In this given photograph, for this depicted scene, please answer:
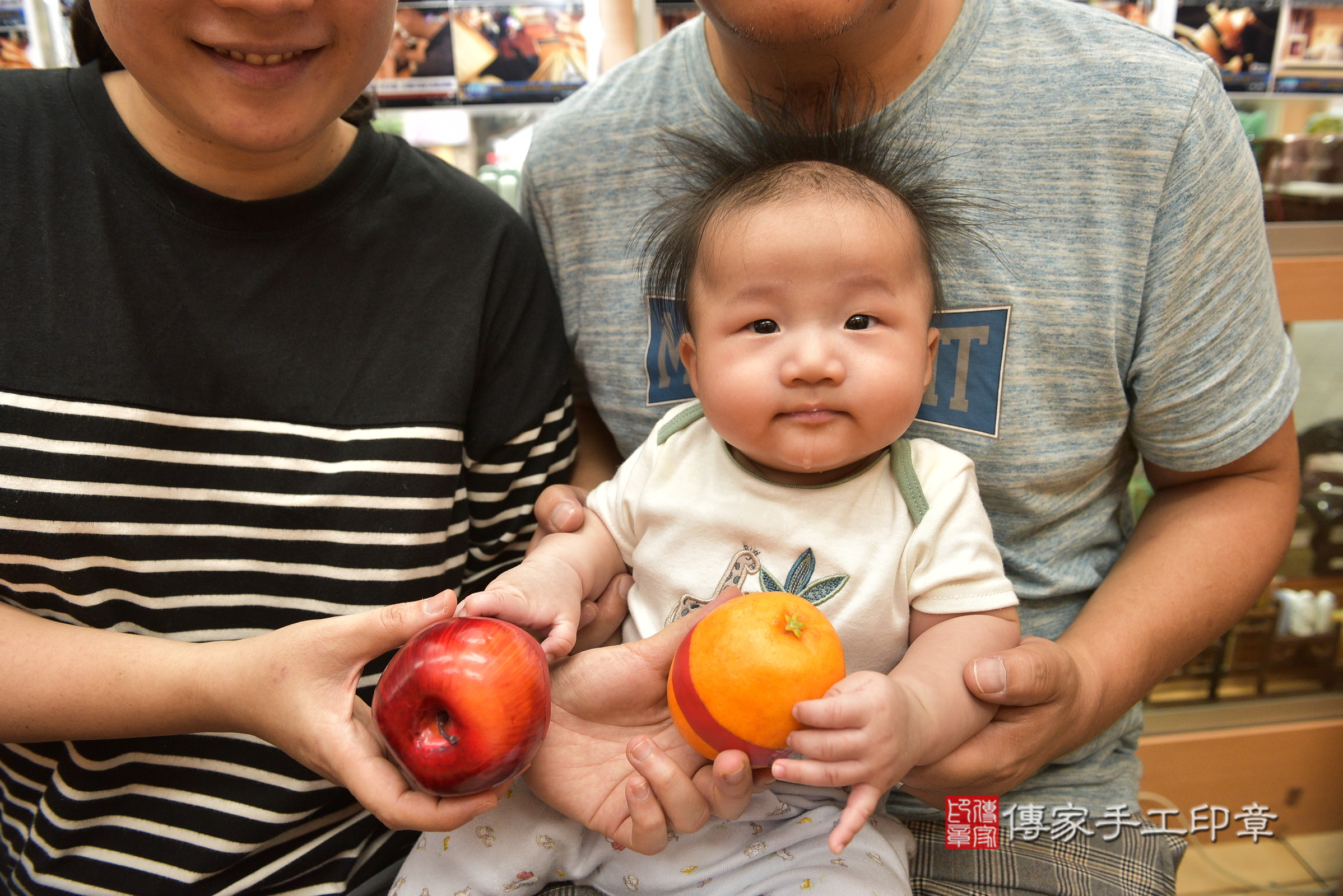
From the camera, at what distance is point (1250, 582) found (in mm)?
1218

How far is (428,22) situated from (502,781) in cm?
186

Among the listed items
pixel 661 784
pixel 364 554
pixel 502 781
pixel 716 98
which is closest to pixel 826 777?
pixel 661 784

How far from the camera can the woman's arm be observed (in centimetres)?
86

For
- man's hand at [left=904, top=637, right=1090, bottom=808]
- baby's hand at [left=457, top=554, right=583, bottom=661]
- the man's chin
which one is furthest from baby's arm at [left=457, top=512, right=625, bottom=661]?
the man's chin

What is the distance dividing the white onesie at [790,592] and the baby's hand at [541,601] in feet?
0.42

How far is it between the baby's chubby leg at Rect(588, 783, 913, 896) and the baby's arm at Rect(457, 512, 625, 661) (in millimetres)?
275

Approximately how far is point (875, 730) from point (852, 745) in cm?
3

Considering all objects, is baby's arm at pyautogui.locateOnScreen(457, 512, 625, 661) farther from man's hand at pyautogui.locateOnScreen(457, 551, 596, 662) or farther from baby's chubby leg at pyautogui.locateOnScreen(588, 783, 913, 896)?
baby's chubby leg at pyautogui.locateOnScreen(588, 783, 913, 896)

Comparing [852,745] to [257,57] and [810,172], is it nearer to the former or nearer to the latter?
[810,172]

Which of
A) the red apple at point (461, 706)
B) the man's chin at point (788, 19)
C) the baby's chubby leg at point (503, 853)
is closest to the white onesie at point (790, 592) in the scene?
the baby's chubby leg at point (503, 853)

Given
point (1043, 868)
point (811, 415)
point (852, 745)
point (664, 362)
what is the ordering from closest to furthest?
point (852, 745)
point (811, 415)
point (1043, 868)
point (664, 362)

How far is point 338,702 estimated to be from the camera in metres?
0.89

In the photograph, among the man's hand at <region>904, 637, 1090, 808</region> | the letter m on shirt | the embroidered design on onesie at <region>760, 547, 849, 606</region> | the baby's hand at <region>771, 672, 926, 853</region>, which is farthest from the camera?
the letter m on shirt

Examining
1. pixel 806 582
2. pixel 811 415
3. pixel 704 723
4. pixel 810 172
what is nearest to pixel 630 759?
pixel 704 723
